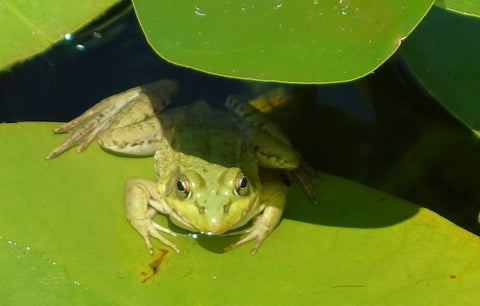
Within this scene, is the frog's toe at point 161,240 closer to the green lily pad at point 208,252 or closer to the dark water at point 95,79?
the green lily pad at point 208,252

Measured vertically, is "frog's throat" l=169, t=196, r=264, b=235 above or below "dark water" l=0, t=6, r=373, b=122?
below

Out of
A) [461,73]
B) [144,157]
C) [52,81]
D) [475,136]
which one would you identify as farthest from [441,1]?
[52,81]

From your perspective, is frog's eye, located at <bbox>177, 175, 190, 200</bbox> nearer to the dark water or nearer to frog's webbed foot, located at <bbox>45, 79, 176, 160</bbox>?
frog's webbed foot, located at <bbox>45, 79, 176, 160</bbox>

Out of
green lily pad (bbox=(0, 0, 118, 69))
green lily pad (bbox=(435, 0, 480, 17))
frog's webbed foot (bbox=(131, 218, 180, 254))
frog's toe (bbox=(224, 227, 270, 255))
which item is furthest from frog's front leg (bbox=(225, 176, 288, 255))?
green lily pad (bbox=(0, 0, 118, 69))

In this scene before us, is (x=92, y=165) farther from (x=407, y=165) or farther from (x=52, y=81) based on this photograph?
(x=407, y=165)

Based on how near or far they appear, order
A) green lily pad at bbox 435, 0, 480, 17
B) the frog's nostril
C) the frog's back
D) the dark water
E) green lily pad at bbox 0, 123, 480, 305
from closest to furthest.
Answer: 1. green lily pad at bbox 0, 123, 480, 305
2. green lily pad at bbox 435, 0, 480, 17
3. the frog's nostril
4. the frog's back
5. the dark water

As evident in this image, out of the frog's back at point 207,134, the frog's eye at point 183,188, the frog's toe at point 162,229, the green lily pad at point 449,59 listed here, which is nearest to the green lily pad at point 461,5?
the green lily pad at point 449,59
